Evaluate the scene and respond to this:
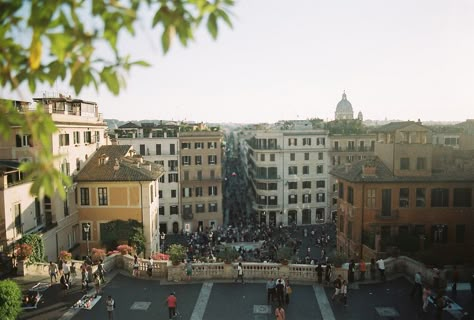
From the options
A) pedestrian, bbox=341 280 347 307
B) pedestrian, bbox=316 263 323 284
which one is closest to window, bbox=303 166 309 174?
pedestrian, bbox=316 263 323 284

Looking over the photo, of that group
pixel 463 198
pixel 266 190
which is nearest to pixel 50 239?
pixel 463 198

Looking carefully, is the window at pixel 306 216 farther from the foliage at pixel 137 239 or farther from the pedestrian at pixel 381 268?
the pedestrian at pixel 381 268

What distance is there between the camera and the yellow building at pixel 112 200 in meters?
34.3

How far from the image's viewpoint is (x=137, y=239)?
32844 millimetres

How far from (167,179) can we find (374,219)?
3299 cm

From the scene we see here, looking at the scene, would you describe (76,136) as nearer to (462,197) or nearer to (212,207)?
(212,207)

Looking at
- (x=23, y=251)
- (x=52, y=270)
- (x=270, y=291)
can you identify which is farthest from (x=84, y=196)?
(x=270, y=291)

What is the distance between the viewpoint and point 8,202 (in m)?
25.9

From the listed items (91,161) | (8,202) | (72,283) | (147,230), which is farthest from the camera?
(91,161)

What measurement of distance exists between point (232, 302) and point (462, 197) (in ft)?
78.8

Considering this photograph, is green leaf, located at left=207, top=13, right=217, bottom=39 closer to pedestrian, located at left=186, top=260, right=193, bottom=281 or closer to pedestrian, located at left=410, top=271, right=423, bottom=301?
pedestrian, located at left=410, top=271, right=423, bottom=301

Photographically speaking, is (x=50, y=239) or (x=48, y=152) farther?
(x=50, y=239)

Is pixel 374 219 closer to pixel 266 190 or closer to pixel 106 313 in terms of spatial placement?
pixel 106 313

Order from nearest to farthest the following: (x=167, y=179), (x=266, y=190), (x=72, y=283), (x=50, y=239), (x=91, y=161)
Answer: (x=72, y=283) < (x=50, y=239) < (x=91, y=161) < (x=167, y=179) < (x=266, y=190)
